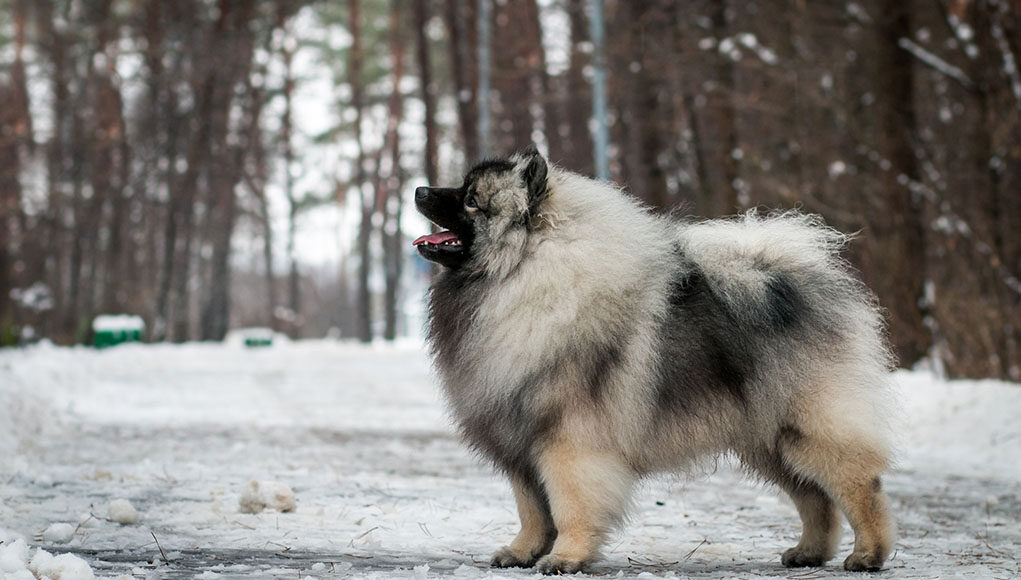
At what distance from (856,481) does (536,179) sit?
76.9 inches

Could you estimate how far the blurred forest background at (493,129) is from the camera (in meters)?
14.7

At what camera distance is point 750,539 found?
595 cm

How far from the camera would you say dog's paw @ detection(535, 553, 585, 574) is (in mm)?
4664

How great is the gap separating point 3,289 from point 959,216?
73.7 feet

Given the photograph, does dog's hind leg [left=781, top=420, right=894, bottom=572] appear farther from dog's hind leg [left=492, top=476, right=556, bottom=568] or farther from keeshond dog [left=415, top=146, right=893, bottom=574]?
dog's hind leg [left=492, top=476, right=556, bottom=568]

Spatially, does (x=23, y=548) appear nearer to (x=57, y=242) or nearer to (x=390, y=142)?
(x=57, y=242)

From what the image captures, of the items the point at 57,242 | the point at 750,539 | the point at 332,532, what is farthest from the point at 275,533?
→ the point at 57,242

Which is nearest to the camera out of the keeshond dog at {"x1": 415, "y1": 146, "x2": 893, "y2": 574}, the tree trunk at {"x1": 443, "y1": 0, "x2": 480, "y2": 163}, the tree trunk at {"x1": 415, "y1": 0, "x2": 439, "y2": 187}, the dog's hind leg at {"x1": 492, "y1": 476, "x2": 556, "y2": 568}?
the keeshond dog at {"x1": 415, "y1": 146, "x2": 893, "y2": 574}

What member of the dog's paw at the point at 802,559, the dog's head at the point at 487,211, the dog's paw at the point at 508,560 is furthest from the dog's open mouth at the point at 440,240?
the dog's paw at the point at 802,559

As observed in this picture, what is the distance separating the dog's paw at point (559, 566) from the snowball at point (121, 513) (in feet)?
7.31

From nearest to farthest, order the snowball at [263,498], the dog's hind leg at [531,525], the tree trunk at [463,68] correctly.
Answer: the dog's hind leg at [531,525] < the snowball at [263,498] < the tree trunk at [463,68]

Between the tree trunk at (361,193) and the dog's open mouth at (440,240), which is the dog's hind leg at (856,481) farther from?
the tree trunk at (361,193)

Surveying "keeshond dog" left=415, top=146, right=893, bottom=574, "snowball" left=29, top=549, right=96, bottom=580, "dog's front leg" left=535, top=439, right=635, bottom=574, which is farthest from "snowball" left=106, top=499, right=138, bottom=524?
"dog's front leg" left=535, top=439, right=635, bottom=574

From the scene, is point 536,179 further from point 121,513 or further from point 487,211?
point 121,513
